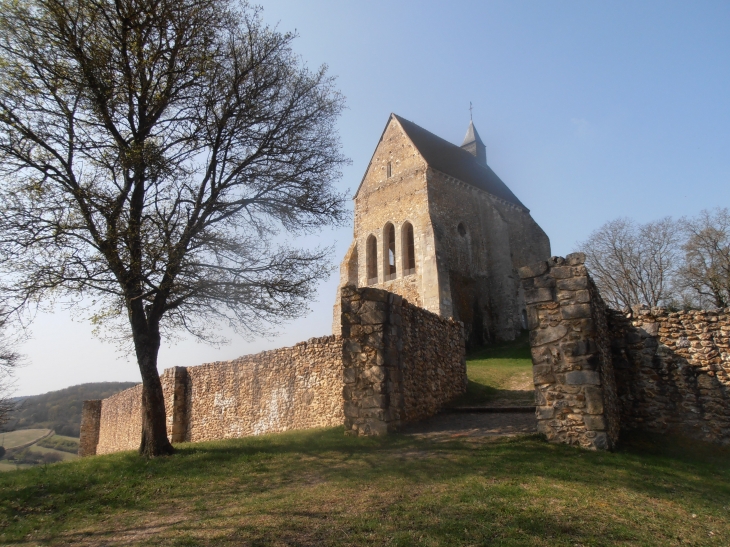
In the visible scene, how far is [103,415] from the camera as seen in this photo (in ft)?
95.8

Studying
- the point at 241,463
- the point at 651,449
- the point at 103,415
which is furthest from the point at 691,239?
the point at 103,415

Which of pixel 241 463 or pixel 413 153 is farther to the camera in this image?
pixel 413 153

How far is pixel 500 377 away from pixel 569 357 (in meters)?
9.79

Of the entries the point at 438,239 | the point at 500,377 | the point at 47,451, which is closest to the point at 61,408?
the point at 47,451

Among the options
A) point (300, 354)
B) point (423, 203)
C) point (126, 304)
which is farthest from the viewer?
point (423, 203)

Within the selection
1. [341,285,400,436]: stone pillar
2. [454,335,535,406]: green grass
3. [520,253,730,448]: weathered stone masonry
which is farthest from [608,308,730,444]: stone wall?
[341,285,400,436]: stone pillar

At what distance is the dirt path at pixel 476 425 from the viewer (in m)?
9.41

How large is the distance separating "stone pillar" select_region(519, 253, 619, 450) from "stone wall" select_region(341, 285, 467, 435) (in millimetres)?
2857

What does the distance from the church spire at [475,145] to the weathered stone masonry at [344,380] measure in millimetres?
27565

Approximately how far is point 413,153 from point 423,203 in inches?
146

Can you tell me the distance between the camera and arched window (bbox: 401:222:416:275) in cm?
2909

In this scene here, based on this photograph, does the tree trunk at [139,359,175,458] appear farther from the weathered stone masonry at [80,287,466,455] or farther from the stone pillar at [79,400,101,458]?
the stone pillar at [79,400,101,458]

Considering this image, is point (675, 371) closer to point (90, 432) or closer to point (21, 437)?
point (90, 432)

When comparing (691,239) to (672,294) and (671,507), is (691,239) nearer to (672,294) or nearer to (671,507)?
(672,294)
